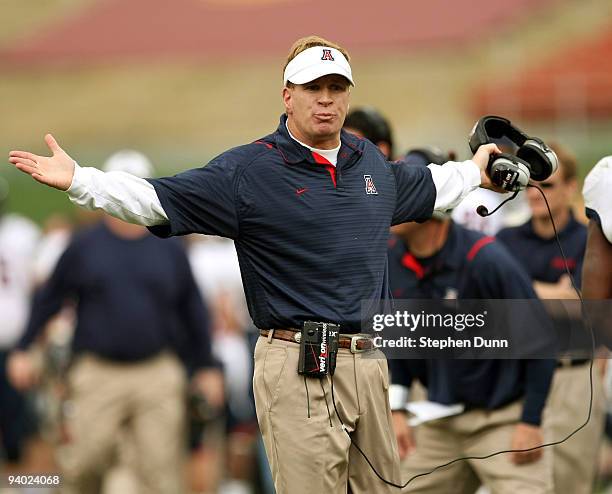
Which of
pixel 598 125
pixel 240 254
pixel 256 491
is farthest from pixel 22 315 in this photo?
pixel 598 125

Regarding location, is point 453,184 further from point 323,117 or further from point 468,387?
point 468,387

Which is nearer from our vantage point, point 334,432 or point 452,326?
point 334,432

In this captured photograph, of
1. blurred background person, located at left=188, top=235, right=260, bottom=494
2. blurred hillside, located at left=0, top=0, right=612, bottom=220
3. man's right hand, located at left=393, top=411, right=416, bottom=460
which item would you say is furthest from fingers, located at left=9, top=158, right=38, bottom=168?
blurred hillside, located at left=0, top=0, right=612, bottom=220

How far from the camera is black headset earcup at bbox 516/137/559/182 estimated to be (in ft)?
17.9

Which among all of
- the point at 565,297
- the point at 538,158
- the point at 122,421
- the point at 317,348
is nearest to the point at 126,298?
the point at 122,421

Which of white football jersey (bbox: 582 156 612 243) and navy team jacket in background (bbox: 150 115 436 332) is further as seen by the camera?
white football jersey (bbox: 582 156 612 243)

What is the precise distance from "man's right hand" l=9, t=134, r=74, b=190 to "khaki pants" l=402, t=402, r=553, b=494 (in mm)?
2477

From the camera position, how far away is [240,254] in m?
5.06

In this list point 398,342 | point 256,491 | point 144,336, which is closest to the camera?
point 398,342

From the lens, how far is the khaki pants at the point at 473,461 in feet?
20.2

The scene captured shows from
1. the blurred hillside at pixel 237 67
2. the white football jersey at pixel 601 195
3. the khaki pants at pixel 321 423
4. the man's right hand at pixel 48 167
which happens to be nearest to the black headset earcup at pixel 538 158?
the white football jersey at pixel 601 195

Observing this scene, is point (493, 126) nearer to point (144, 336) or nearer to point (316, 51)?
point (316, 51)

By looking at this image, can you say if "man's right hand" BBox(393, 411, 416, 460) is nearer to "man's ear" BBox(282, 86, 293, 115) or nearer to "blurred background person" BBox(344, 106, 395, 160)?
"blurred background person" BBox(344, 106, 395, 160)

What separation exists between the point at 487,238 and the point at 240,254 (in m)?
1.74
